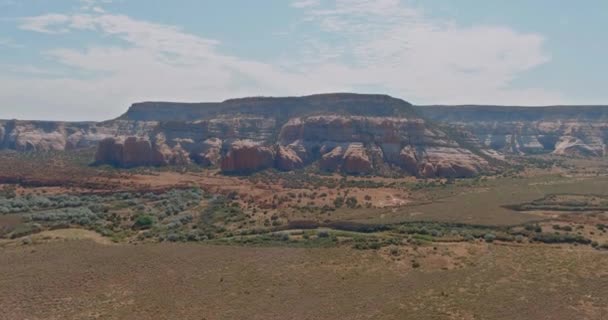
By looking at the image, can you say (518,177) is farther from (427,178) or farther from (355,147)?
(355,147)

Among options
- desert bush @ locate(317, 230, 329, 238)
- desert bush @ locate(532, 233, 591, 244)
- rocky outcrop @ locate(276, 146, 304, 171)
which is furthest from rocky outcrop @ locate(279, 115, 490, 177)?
desert bush @ locate(317, 230, 329, 238)

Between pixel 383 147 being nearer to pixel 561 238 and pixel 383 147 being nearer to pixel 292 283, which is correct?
pixel 561 238

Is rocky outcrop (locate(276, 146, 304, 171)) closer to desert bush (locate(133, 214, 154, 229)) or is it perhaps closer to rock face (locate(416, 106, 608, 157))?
desert bush (locate(133, 214, 154, 229))

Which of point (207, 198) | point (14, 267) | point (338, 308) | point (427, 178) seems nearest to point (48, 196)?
point (207, 198)

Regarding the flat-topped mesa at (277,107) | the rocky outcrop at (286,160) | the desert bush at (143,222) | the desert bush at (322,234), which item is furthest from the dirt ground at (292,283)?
the flat-topped mesa at (277,107)

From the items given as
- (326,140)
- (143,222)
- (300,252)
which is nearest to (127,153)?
A: (326,140)

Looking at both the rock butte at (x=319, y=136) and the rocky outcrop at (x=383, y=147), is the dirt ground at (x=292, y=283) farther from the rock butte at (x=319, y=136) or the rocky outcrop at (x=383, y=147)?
the rock butte at (x=319, y=136)
